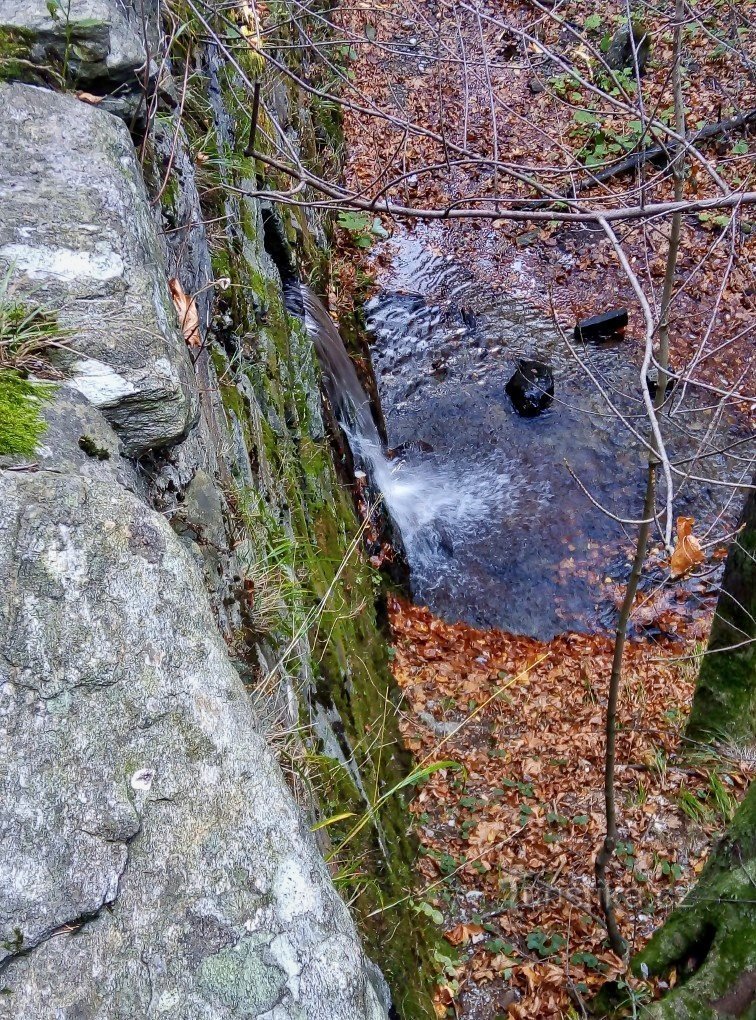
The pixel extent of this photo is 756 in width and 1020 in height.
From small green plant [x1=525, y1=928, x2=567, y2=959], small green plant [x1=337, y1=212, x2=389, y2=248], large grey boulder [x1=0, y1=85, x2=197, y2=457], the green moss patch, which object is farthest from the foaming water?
the green moss patch

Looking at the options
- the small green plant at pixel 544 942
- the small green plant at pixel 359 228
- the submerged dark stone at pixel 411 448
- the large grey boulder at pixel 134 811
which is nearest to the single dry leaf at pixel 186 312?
the large grey boulder at pixel 134 811

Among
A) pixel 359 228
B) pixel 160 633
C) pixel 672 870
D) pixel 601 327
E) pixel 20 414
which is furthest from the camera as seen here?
pixel 359 228

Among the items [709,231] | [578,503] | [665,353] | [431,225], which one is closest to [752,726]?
[578,503]

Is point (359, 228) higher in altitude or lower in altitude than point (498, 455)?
higher

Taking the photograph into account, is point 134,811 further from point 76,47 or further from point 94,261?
point 76,47

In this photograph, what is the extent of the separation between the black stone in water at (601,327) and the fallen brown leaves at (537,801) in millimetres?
3744

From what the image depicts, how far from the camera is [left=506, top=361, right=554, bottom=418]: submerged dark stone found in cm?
752

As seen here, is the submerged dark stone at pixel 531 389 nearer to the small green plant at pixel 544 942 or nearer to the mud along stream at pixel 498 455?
the mud along stream at pixel 498 455

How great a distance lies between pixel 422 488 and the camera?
7.21 m

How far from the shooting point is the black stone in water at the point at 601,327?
8.09 m

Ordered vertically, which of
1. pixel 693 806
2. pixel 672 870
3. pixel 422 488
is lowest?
pixel 672 870

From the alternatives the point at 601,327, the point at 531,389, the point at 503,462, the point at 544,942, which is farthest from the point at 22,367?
the point at 601,327

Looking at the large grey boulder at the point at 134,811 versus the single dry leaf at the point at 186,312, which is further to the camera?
the single dry leaf at the point at 186,312

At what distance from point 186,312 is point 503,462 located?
4.90m
